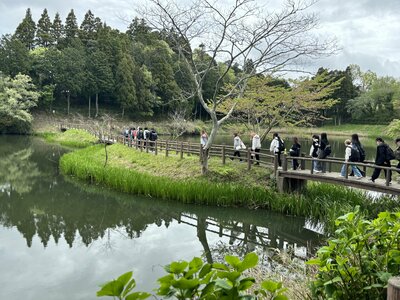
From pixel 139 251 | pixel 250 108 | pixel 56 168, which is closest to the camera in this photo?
pixel 139 251

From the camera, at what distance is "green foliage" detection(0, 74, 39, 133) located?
4452 cm

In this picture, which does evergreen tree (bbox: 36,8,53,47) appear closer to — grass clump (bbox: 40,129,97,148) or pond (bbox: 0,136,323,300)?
grass clump (bbox: 40,129,97,148)

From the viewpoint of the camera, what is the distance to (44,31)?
6166cm

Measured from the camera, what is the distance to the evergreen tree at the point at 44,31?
6090cm

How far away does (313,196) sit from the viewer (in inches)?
535

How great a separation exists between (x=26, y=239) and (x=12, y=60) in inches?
1840

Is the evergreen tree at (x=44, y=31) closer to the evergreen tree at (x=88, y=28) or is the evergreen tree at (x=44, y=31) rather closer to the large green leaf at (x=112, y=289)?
the evergreen tree at (x=88, y=28)

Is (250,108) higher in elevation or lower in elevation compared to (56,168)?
higher

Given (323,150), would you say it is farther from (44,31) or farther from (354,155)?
(44,31)

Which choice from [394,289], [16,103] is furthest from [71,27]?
[394,289]

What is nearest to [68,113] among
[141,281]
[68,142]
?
[68,142]

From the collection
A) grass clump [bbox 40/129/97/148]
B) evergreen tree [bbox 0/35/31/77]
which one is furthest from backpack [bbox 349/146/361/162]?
evergreen tree [bbox 0/35/31/77]

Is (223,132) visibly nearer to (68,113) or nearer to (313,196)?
(68,113)

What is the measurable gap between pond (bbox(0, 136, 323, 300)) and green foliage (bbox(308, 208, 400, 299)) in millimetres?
4905
